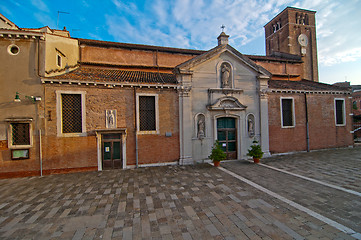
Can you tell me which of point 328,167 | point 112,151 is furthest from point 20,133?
point 328,167

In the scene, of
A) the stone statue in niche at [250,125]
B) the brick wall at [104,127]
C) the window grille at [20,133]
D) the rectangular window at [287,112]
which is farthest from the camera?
the rectangular window at [287,112]

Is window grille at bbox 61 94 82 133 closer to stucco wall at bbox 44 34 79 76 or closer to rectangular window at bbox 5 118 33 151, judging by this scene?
rectangular window at bbox 5 118 33 151

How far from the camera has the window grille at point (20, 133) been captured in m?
8.44

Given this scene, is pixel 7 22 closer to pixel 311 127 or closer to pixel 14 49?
pixel 14 49

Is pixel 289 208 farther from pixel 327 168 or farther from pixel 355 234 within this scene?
pixel 327 168

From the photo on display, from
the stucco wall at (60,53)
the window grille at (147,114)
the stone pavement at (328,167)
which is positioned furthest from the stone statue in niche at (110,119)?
the stone pavement at (328,167)

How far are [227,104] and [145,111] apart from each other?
19.0ft

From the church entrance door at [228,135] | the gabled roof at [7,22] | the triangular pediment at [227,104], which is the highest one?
the gabled roof at [7,22]

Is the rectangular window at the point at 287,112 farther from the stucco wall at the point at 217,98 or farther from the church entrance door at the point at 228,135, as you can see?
the church entrance door at the point at 228,135

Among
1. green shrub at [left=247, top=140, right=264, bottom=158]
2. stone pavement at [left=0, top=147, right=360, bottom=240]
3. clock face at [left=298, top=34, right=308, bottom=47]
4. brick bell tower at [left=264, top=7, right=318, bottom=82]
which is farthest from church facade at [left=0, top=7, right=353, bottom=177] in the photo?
clock face at [left=298, top=34, right=308, bottom=47]

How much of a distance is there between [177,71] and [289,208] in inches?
355

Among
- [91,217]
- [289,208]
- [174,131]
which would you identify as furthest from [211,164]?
[91,217]

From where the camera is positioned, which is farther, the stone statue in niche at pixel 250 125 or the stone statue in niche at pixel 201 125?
the stone statue in niche at pixel 250 125

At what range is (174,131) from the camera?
34.1 ft
